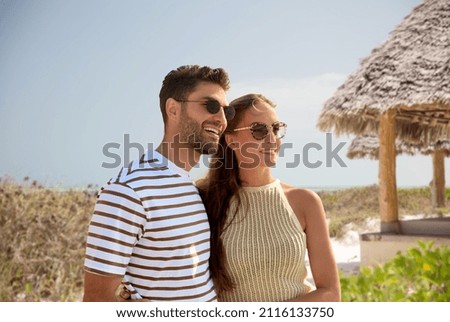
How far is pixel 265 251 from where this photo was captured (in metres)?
1.66

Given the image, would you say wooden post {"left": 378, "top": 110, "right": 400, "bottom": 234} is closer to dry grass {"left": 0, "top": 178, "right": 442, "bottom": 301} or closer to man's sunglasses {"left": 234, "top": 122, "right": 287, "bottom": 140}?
dry grass {"left": 0, "top": 178, "right": 442, "bottom": 301}

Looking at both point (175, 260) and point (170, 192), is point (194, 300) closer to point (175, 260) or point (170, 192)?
point (175, 260)

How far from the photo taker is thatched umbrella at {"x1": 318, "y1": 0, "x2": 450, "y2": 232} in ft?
18.4

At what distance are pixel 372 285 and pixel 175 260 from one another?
1701 mm

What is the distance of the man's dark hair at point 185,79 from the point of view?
161 centimetres

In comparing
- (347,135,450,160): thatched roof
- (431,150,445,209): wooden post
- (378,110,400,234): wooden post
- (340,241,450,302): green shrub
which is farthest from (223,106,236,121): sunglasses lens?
(431,150,445,209): wooden post

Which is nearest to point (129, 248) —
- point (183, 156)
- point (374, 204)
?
point (183, 156)

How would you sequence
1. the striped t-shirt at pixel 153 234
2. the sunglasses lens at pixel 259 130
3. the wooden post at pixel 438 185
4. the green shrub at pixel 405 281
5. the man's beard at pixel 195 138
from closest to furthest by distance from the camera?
1. the striped t-shirt at pixel 153 234
2. the man's beard at pixel 195 138
3. the sunglasses lens at pixel 259 130
4. the green shrub at pixel 405 281
5. the wooden post at pixel 438 185

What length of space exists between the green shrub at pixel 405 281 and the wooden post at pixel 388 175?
108 inches

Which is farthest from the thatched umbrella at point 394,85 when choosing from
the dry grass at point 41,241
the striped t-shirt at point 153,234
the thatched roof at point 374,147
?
the striped t-shirt at point 153,234

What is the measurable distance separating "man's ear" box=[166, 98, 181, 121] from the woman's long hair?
183mm

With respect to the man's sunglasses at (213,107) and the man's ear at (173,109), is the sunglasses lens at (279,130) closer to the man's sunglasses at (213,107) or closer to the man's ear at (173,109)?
the man's sunglasses at (213,107)

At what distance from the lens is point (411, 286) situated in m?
3.30

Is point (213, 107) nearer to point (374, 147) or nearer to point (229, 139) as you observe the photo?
point (229, 139)
